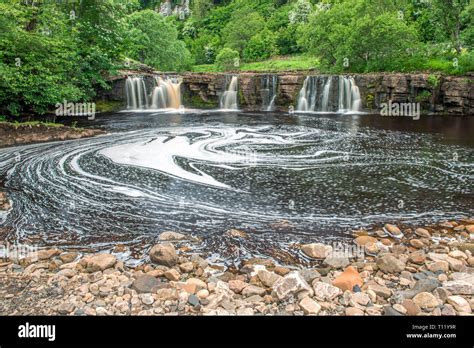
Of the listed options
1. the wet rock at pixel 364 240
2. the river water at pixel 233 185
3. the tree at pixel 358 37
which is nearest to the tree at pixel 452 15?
the tree at pixel 358 37

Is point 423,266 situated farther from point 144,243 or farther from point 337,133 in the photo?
point 337,133

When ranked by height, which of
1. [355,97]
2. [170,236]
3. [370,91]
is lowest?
[170,236]

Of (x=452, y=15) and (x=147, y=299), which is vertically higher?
(x=452, y=15)

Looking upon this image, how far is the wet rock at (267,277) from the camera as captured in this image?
6105 millimetres

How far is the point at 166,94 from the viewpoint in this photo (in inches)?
1443

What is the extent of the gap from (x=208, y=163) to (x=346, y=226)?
7.35m

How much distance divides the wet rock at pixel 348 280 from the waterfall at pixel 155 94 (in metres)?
32.1

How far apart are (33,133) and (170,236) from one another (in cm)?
1516

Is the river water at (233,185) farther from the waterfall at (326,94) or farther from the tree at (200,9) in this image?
the tree at (200,9)
